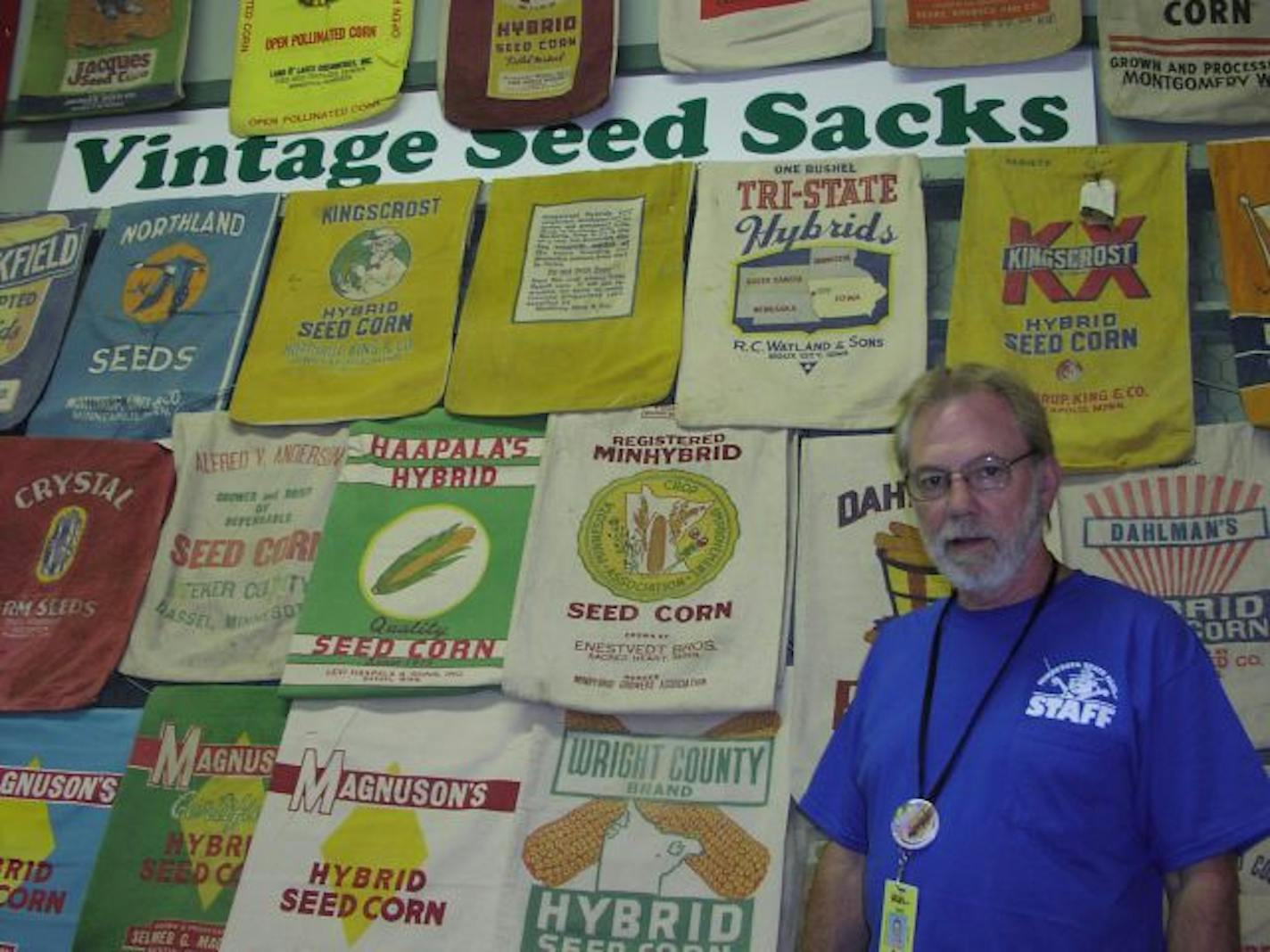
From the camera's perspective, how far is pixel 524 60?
3625 millimetres

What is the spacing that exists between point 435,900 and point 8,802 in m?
1.07

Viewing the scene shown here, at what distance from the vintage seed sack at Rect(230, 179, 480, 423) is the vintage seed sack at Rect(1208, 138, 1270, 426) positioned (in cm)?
171

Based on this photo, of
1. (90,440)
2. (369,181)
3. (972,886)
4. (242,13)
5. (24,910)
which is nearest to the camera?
(972,886)

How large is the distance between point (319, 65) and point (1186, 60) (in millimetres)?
2258

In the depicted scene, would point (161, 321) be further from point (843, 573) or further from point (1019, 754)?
point (1019, 754)

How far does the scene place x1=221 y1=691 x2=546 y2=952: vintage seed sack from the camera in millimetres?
2682

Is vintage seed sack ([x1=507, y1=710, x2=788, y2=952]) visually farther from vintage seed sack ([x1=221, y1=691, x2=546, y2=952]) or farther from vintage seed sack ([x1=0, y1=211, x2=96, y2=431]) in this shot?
vintage seed sack ([x1=0, y1=211, x2=96, y2=431])

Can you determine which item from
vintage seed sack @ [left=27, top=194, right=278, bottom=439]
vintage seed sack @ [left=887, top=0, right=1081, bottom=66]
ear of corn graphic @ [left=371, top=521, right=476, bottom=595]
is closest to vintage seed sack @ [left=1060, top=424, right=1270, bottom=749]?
vintage seed sack @ [left=887, top=0, right=1081, bottom=66]

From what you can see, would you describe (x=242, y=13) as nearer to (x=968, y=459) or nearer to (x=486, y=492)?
(x=486, y=492)

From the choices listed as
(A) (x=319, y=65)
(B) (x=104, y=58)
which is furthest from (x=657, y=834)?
(B) (x=104, y=58)

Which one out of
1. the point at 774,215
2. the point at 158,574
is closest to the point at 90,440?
the point at 158,574

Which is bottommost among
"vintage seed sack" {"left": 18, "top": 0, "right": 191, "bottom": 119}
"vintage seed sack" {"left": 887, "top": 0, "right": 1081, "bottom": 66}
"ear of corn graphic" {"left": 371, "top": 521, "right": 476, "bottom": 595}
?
"ear of corn graphic" {"left": 371, "top": 521, "right": 476, "bottom": 595}

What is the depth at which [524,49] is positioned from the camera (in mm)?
3639

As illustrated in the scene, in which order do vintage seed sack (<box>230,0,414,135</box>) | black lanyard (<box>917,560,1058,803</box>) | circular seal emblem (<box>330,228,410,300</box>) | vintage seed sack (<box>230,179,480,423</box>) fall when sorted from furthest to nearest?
vintage seed sack (<box>230,0,414,135</box>) → circular seal emblem (<box>330,228,410,300</box>) → vintage seed sack (<box>230,179,480,423</box>) → black lanyard (<box>917,560,1058,803</box>)
